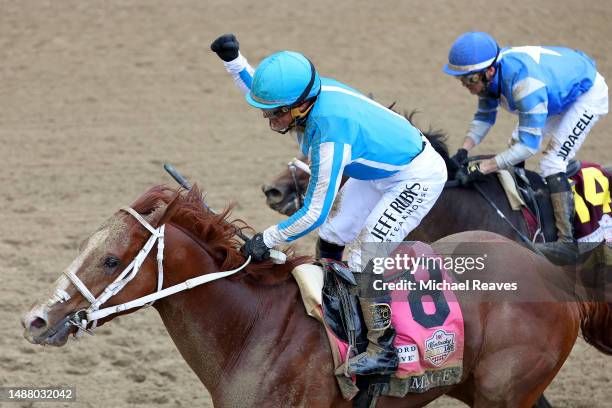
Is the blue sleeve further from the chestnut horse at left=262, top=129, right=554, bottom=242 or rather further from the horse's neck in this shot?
the horse's neck

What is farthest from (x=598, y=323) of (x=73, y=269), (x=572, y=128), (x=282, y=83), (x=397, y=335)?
(x=73, y=269)

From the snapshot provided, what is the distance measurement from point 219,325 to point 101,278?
669 millimetres

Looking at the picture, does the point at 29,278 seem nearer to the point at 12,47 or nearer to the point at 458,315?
the point at 458,315

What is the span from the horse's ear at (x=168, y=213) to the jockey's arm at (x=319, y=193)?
484 mm

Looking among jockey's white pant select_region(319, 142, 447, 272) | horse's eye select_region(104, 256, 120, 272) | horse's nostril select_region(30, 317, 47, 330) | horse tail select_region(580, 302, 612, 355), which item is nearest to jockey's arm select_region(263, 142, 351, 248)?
jockey's white pant select_region(319, 142, 447, 272)

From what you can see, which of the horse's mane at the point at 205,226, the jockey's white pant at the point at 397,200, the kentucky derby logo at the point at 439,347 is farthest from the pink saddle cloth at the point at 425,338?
the horse's mane at the point at 205,226

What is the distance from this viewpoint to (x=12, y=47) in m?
12.4

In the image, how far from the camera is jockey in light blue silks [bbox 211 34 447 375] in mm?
4176

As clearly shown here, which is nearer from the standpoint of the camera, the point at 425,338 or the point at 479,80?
the point at 425,338

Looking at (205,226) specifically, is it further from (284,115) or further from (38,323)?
(38,323)

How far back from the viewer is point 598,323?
4.95 meters

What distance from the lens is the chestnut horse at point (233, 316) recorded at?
3.91m

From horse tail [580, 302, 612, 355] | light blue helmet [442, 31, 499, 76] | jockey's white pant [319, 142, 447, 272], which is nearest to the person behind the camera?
jockey's white pant [319, 142, 447, 272]

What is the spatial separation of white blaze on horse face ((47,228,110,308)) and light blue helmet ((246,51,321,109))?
105 cm
